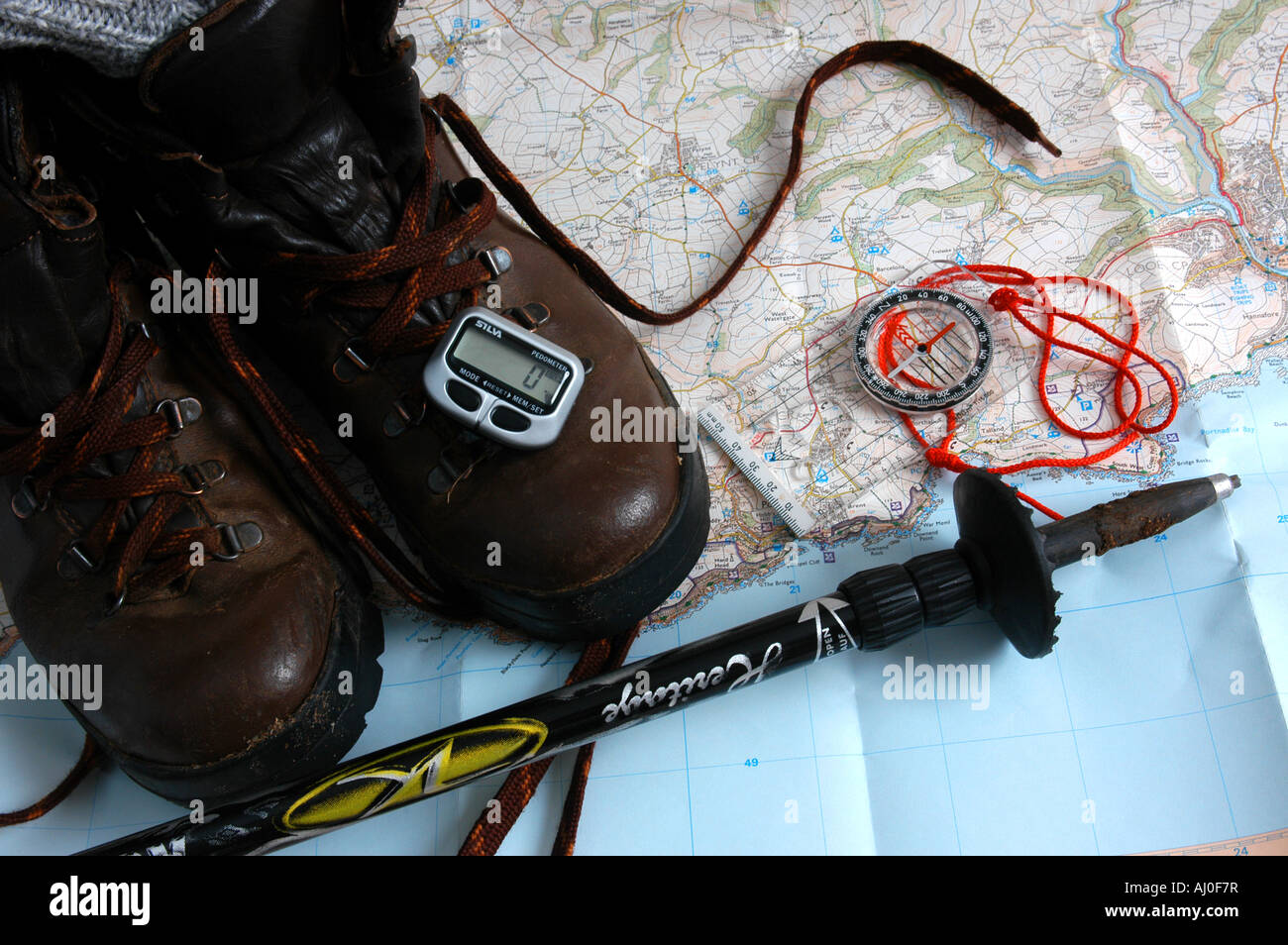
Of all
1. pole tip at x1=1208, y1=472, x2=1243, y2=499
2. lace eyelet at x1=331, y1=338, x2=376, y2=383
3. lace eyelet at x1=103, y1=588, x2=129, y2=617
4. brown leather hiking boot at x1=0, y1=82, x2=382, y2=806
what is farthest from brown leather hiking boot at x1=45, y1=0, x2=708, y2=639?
pole tip at x1=1208, y1=472, x2=1243, y2=499

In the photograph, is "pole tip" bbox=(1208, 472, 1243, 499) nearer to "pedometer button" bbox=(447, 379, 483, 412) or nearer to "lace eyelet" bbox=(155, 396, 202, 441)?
"pedometer button" bbox=(447, 379, 483, 412)

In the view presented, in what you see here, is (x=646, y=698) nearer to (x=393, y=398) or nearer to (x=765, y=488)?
(x=765, y=488)

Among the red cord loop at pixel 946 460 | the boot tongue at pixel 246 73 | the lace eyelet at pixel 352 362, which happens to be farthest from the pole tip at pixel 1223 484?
the boot tongue at pixel 246 73

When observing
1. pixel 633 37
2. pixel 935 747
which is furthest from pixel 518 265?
pixel 935 747

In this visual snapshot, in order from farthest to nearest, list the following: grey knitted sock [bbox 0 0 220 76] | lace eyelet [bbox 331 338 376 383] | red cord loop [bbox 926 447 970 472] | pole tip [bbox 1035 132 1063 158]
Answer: pole tip [bbox 1035 132 1063 158] → red cord loop [bbox 926 447 970 472] → lace eyelet [bbox 331 338 376 383] → grey knitted sock [bbox 0 0 220 76]

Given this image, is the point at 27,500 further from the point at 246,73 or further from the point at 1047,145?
the point at 1047,145

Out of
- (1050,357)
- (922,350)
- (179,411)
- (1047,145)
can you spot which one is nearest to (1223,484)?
(1050,357)
